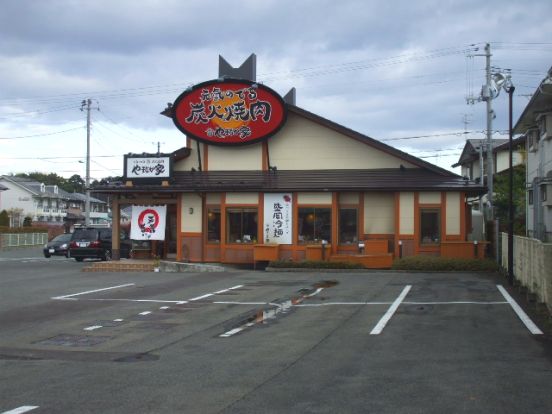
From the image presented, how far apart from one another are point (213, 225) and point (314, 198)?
4689 mm

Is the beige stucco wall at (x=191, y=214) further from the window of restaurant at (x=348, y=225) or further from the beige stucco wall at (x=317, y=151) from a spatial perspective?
the window of restaurant at (x=348, y=225)

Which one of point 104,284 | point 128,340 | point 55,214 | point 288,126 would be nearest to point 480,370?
point 128,340

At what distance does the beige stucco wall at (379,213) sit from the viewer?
26000 millimetres

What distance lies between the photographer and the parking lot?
20.9 feet

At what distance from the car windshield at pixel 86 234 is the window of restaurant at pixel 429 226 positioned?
17.5 metres

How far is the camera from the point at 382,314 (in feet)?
41.3

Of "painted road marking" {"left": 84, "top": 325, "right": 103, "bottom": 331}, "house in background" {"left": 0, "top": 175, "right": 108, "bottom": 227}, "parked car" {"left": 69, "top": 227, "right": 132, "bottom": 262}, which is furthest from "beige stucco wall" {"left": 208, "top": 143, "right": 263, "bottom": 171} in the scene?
"house in background" {"left": 0, "top": 175, "right": 108, "bottom": 227}

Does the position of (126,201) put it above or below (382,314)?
above

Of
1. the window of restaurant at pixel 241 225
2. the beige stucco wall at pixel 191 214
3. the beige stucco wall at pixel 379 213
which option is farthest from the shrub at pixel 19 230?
the beige stucco wall at pixel 379 213

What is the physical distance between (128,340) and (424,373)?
17.0 feet

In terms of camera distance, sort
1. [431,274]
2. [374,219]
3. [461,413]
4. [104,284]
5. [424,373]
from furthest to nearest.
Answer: [374,219], [431,274], [104,284], [424,373], [461,413]

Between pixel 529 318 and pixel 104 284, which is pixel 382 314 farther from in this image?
pixel 104 284

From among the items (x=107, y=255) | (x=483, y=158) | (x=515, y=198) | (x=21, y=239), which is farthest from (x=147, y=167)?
(x=21, y=239)

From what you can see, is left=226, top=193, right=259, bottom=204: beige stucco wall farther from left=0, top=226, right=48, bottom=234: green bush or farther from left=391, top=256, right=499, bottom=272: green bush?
left=0, top=226, right=48, bottom=234: green bush
